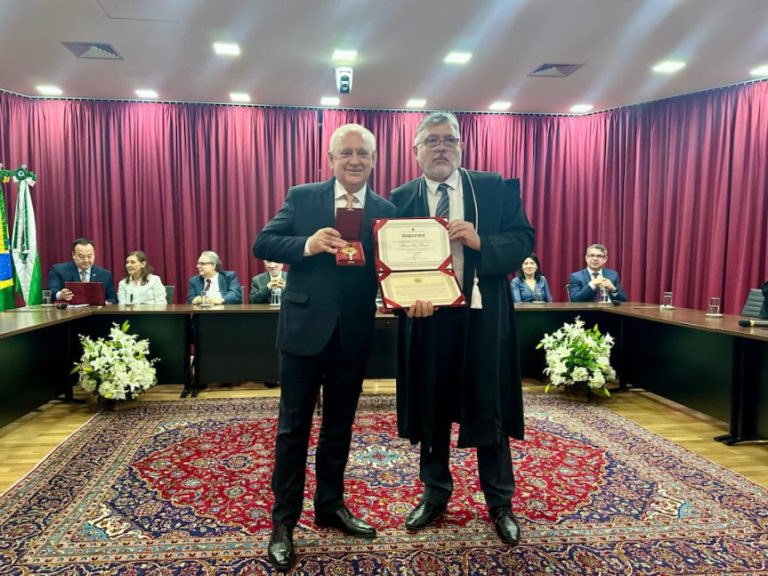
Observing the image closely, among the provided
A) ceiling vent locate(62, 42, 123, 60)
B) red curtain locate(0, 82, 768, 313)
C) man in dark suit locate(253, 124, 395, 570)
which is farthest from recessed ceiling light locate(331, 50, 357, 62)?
man in dark suit locate(253, 124, 395, 570)

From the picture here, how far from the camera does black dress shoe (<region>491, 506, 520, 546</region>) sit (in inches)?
78.2

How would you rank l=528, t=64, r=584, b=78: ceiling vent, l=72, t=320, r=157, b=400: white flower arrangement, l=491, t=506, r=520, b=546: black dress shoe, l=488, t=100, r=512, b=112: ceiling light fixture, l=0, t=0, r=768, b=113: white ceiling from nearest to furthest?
l=491, t=506, r=520, b=546: black dress shoe
l=72, t=320, r=157, b=400: white flower arrangement
l=0, t=0, r=768, b=113: white ceiling
l=528, t=64, r=584, b=78: ceiling vent
l=488, t=100, r=512, b=112: ceiling light fixture

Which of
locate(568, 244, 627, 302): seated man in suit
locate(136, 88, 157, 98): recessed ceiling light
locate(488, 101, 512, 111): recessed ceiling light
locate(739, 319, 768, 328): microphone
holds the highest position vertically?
locate(488, 101, 512, 111): recessed ceiling light

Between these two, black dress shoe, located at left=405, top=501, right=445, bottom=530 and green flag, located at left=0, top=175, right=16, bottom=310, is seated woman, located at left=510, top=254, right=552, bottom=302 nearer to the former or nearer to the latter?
black dress shoe, located at left=405, top=501, right=445, bottom=530

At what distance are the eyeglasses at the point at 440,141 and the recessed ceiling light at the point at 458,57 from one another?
343 centimetres

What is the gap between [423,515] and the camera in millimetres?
2117

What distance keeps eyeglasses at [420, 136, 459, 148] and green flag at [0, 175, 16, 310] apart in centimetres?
519

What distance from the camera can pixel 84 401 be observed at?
407cm

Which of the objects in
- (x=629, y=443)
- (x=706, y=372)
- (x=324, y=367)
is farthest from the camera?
(x=706, y=372)

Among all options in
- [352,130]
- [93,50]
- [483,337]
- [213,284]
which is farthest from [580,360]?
[93,50]

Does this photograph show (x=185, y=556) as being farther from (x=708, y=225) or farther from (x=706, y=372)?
(x=708, y=225)

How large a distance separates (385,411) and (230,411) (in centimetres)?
114

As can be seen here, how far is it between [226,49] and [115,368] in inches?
116

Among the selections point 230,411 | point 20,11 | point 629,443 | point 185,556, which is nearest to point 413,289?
point 185,556
